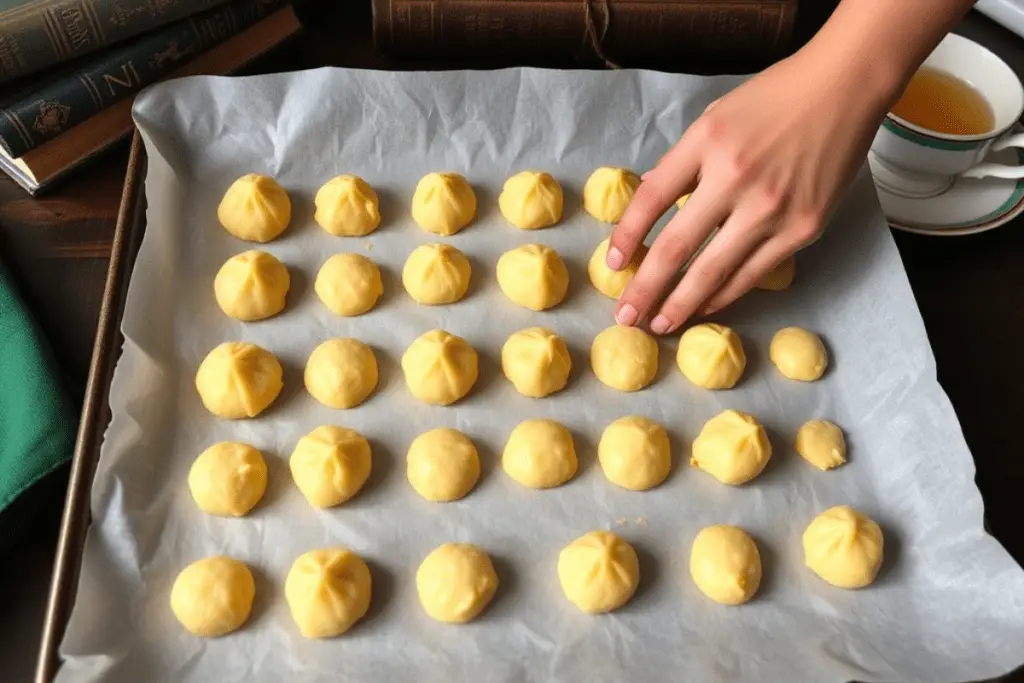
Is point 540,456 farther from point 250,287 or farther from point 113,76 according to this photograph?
point 113,76

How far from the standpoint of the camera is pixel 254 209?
4.23ft

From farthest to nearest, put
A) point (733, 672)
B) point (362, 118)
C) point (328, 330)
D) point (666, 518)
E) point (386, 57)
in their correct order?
point (386, 57), point (362, 118), point (328, 330), point (666, 518), point (733, 672)

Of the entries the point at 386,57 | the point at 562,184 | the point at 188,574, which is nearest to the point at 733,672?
the point at 188,574

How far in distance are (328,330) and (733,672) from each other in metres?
0.71

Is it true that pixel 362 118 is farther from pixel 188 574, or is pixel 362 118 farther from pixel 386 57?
pixel 188 574

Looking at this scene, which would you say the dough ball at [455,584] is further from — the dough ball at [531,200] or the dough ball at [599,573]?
the dough ball at [531,200]

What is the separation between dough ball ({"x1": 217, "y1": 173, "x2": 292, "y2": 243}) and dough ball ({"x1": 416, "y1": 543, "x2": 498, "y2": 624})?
57 centimetres

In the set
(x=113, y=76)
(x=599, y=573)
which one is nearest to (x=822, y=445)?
(x=599, y=573)

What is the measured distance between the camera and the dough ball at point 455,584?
3.34 ft

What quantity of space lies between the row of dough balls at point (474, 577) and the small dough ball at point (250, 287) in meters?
0.36

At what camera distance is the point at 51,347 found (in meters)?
1.17

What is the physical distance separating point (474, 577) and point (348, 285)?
47 centimetres

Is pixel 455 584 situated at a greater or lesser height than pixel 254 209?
lesser

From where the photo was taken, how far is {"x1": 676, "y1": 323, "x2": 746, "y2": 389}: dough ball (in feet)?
3.94
